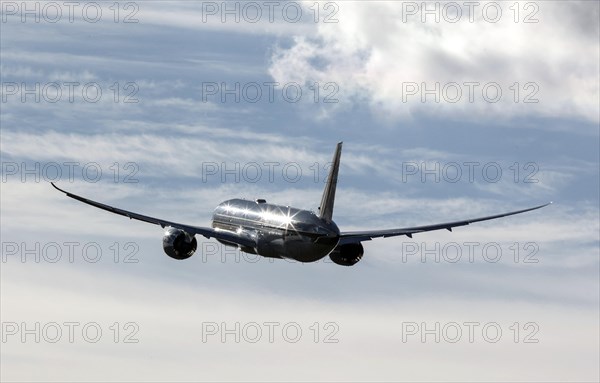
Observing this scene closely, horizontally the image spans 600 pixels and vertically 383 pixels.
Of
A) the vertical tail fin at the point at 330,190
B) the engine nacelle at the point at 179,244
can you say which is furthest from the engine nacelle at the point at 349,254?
the engine nacelle at the point at 179,244

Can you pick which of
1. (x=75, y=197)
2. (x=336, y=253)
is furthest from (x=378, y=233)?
(x=75, y=197)

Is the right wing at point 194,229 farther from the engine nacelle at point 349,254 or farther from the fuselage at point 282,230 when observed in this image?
the engine nacelle at point 349,254

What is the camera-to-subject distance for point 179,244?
125375mm

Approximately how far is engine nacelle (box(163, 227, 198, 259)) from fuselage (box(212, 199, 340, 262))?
10.6 ft

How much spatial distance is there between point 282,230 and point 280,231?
37 centimetres

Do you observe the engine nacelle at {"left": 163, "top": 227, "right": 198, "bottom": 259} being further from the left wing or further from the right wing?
the left wing

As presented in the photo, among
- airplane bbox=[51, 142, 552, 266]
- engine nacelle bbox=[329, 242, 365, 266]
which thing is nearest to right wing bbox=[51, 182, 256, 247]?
airplane bbox=[51, 142, 552, 266]

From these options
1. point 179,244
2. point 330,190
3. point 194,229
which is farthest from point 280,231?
point 179,244

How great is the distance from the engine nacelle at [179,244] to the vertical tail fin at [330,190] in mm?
14412

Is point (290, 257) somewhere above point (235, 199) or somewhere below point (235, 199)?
below

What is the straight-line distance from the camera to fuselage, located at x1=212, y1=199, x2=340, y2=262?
114562 millimetres

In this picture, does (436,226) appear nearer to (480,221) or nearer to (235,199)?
(480,221)

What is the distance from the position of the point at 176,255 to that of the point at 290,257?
42.5 feet

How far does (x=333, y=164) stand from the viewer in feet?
386
